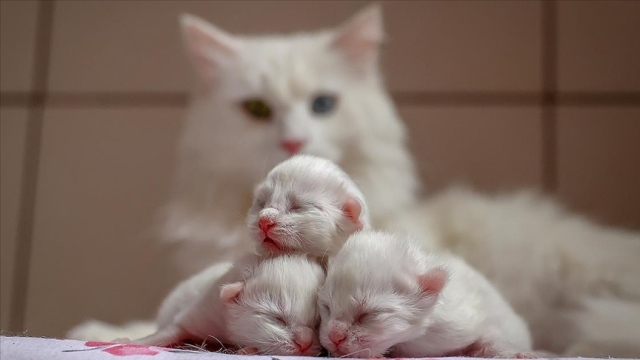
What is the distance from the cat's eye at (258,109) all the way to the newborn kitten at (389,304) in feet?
2.45

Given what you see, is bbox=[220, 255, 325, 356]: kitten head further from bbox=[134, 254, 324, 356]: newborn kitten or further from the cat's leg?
the cat's leg

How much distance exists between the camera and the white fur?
131 cm

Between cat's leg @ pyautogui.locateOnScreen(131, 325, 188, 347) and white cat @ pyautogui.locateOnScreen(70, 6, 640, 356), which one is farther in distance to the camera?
white cat @ pyautogui.locateOnScreen(70, 6, 640, 356)

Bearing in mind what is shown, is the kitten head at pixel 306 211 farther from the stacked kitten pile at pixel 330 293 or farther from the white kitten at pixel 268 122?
the white kitten at pixel 268 122

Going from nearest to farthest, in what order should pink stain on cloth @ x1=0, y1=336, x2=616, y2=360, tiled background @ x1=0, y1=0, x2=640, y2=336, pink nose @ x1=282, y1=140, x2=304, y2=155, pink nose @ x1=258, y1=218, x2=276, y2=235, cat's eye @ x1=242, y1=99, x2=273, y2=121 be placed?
1. pink stain on cloth @ x1=0, y1=336, x2=616, y2=360
2. pink nose @ x1=258, y1=218, x2=276, y2=235
3. pink nose @ x1=282, y1=140, x2=304, y2=155
4. cat's eye @ x1=242, y1=99, x2=273, y2=121
5. tiled background @ x1=0, y1=0, x2=640, y2=336

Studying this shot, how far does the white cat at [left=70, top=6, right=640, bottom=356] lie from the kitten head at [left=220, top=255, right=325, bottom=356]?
2.04ft

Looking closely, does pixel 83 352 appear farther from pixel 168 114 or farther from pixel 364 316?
pixel 168 114

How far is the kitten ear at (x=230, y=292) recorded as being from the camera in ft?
2.13

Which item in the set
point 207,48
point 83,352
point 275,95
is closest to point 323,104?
point 275,95

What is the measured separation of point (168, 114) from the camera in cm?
180

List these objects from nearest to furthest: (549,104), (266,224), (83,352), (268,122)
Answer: (83,352) → (266,224) → (268,122) → (549,104)

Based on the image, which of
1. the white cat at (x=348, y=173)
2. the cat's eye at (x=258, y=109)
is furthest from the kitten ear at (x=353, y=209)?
the cat's eye at (x=258, y=109)

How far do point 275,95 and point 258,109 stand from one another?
58mm

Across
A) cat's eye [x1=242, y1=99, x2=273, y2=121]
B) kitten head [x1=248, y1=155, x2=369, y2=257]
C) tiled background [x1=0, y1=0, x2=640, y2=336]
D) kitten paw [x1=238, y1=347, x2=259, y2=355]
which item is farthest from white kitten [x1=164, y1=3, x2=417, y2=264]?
kitten paw [x1=238, y1=347, x2=259, y2=355]
